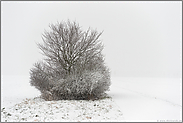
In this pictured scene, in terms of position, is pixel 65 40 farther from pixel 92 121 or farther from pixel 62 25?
pixel 92 121

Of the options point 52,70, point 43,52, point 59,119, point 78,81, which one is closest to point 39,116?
point 59,119

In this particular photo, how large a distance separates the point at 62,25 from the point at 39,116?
28.6 feet

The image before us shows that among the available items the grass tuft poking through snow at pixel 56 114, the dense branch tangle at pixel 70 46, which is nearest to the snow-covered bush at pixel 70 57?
the dense branch tangle at pixel 70 46

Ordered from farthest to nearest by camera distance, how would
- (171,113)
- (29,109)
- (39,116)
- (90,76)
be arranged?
(90,76) < (171,113) < (29,109) < (39,116)

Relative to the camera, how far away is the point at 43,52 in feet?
46.1

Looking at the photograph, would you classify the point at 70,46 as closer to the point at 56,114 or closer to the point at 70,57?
the point at 70,57

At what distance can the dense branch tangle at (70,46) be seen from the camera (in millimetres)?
13570

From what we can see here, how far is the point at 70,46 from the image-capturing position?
1367cm

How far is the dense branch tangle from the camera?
13.6 m

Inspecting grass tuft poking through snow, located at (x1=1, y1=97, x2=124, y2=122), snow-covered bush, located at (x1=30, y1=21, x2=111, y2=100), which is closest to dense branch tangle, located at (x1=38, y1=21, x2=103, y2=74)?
snow-covered bush, located at (x1=30, y1=21, x2=111, y2=100)

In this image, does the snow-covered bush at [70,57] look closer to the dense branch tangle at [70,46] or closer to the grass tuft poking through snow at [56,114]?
the dense branch tangle at [70,46]

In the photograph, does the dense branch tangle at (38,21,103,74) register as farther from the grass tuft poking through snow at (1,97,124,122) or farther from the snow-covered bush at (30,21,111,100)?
the grass tuft poking through snow at (1,97,124,122)

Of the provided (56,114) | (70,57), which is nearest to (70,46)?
(70,57)

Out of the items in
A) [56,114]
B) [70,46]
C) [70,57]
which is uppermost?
[70,46]
